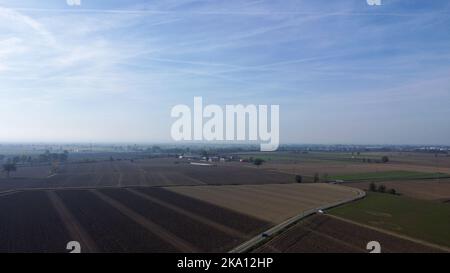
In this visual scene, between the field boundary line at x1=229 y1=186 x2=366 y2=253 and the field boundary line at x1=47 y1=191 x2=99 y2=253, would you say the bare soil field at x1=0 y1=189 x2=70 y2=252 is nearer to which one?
the field boundary line at x1=47 y1=191 x2=99 y2=253

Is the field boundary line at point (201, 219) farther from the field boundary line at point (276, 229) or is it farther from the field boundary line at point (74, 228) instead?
the field boundary line at point (74, 228)

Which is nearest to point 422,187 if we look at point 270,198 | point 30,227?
point 270,198

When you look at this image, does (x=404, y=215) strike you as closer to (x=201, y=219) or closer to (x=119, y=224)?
(x=201, y=219)

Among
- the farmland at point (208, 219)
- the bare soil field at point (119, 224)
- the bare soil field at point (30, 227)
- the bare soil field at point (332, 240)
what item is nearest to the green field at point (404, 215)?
the farmland at point (208, 219)

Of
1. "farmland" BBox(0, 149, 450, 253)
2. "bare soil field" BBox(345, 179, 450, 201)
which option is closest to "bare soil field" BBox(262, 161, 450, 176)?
"bare soil field" BBox(345, 179, 450, 201)

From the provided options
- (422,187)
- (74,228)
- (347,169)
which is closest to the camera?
(74,228)
